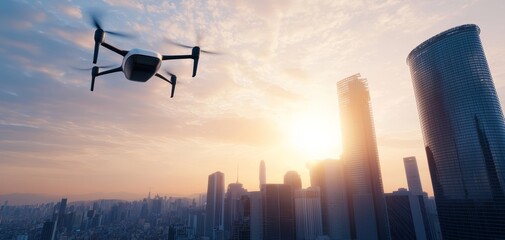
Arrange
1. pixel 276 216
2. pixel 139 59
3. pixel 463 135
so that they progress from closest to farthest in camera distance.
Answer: pixel 139 59 → pixel 463 135 → pixel 276 216

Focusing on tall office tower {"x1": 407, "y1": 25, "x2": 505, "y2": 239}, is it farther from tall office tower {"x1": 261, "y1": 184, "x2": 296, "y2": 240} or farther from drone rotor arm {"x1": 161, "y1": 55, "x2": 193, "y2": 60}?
drone rotor arm {"x1": 161, "y1": 55, "x2": 193, "y2": 60}

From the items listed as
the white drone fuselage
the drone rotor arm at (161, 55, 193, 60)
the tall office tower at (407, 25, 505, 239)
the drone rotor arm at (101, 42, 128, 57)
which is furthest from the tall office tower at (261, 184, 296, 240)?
the drone rotor arm at (101, 42, 128, 57)

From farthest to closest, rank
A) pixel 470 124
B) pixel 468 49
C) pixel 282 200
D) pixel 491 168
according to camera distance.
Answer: pixel 282 200 → pixel 468 49 → pixel 470 124 → pixel 491 168

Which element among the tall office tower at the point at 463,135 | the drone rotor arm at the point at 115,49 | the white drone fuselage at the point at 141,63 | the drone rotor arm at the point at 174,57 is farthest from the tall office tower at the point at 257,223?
the drone rotor arm at the point at 115,49

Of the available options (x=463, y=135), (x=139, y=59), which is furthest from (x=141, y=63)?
(x=463, y=135)

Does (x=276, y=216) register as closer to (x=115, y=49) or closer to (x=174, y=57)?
(x=174, y=57)

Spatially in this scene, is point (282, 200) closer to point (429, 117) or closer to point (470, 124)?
point (429, 117)

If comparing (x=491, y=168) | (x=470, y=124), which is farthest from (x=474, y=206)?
(x=470, y=124)
